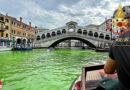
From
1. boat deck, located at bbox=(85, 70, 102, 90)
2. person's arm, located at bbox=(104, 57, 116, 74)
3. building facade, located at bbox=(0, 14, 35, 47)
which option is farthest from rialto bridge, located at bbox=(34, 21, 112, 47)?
person's arm, located at bbox=(104, 57, 116, 74)

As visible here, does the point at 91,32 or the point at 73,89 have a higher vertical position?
the point at 91,32

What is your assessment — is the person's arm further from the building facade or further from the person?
the building facade

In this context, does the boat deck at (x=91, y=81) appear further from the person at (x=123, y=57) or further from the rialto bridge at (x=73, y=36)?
the rialto bridge at (x=73, y=36)

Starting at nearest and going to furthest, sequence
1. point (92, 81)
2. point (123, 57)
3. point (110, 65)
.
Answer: point (123, 57)
point (110, 65)
point (92, 81)

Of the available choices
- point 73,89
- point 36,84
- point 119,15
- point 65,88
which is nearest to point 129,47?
point 119,15

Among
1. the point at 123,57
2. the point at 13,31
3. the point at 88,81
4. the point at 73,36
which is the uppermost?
the point at 13,31

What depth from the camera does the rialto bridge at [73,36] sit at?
31.4 metres

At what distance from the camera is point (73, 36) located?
31.6 m

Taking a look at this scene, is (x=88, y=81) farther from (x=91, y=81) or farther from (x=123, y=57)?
(x=123, y=57)

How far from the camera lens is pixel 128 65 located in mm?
1003

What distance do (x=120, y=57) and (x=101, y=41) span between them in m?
31.7

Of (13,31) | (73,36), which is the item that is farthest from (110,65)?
(73,36)

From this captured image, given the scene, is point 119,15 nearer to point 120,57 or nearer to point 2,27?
point 120,57

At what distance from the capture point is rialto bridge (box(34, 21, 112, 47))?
31375 millimetres
